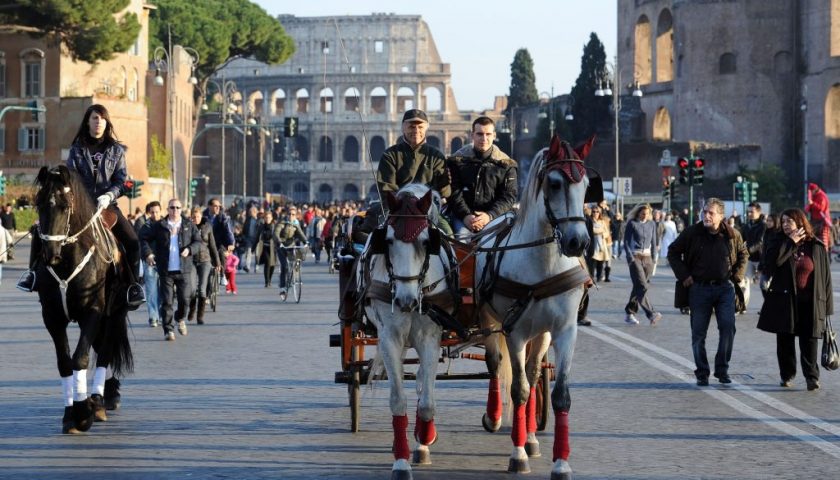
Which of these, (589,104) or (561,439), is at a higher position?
(589,104)

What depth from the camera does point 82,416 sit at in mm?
10188

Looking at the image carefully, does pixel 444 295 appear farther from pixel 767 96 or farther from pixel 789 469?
pixel 767 96

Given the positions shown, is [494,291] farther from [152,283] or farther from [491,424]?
[152,283]

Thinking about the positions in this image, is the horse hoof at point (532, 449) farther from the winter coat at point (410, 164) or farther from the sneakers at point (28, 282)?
the sneakers at point (28, 282)

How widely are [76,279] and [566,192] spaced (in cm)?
378

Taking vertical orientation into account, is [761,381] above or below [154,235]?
below

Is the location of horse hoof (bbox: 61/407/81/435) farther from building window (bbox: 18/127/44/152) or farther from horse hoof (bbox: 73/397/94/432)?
building window (bbox: 18/127/44/152)

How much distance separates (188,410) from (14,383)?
246 centimetres

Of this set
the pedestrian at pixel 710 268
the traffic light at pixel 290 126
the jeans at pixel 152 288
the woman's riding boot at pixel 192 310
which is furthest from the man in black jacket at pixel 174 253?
the traffic light at pixel 290 126

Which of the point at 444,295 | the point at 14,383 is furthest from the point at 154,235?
the point at 444,295

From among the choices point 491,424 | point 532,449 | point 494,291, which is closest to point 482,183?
point 494,291

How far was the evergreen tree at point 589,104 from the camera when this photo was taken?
88.1 meters

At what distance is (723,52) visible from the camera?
87438 mm

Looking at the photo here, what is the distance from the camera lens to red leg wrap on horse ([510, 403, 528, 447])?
8.72m
